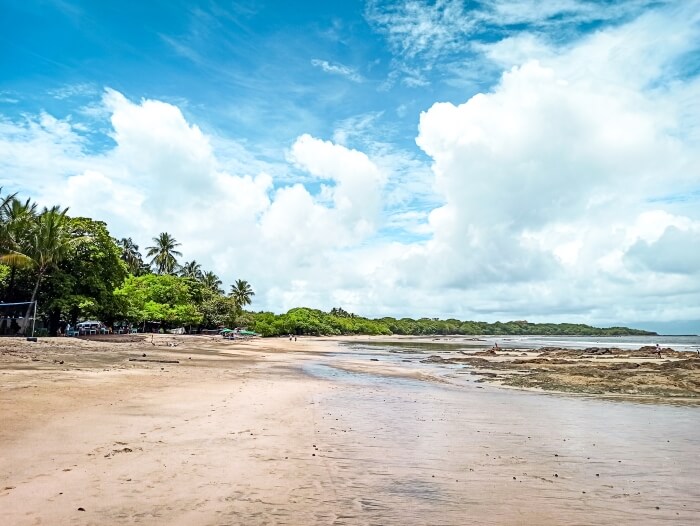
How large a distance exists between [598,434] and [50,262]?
173 feet

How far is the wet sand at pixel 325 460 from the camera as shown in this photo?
21.9 feet

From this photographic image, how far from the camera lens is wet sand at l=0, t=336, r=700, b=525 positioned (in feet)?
21.9

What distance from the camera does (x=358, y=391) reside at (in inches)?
848

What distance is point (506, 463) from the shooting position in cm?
959

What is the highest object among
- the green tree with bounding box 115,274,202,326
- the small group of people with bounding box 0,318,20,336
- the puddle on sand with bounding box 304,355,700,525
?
the green tree with bounding box 115,274,202,326

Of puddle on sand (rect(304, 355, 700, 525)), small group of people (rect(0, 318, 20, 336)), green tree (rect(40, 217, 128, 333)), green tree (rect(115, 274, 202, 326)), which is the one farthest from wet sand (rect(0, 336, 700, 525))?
green tree (rect(115, 274, 202, 326))

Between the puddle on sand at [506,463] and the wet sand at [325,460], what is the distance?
4 centimetres

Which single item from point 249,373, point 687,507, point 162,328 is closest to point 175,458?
point 687,507

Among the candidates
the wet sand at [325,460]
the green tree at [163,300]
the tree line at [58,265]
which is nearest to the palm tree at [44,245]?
the tree line at [58,265]

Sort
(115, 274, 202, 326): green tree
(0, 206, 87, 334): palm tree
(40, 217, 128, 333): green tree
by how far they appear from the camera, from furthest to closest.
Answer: (115, 274, 202, 326): green tree
(40, 217, 128, 333): green tree
(0, 206, 87, 334): palm tree

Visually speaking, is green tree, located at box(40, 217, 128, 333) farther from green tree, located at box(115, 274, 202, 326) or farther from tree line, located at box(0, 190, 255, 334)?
green tree, located at box(115, 274, 202, 326)

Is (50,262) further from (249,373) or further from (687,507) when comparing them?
(687,507)

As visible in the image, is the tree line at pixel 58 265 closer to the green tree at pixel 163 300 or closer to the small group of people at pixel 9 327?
the small group of people at pixel 9 327

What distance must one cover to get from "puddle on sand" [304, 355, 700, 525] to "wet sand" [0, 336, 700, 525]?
1.7 inches
